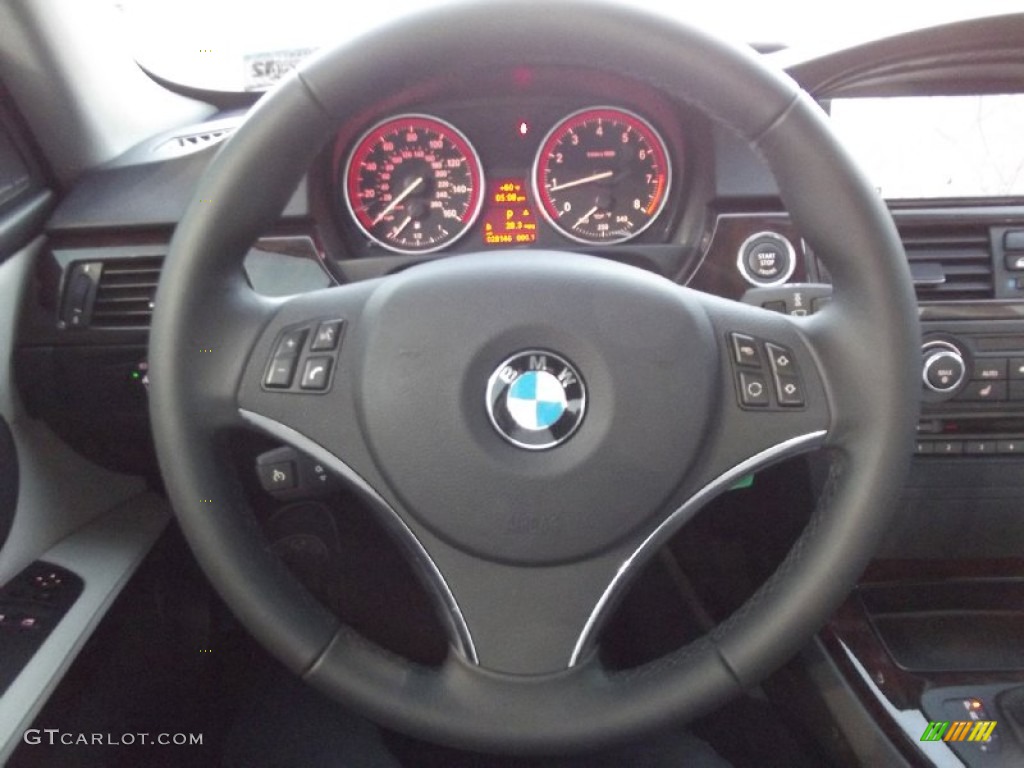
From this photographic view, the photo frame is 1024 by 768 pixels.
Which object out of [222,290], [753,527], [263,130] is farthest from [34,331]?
[753,527]

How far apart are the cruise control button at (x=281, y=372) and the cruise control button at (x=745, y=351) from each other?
41cm

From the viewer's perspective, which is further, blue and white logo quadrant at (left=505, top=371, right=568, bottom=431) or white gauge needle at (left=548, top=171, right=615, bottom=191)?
white gauge needle at (left=548, top=171, right=615, bottom=191)

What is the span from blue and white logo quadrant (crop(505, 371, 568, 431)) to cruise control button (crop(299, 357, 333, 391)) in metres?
0.17

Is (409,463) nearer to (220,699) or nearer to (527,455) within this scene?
(527,455)

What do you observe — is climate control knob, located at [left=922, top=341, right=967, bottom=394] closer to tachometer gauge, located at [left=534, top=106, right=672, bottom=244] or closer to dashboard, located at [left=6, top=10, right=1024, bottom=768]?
dashboard, located at [left=6, top=10, right=1024, bottom=768]

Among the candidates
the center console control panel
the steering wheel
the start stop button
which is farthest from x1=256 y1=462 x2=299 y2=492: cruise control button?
the center console control panel

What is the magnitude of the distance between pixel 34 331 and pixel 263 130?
2.43 ft

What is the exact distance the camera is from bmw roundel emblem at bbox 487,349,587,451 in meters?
0.92

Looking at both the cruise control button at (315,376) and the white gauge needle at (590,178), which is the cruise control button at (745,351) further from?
the white gauge needle at (590,178)

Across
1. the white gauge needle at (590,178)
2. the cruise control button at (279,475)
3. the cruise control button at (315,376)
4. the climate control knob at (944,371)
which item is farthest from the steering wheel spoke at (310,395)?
the climate control knob at (944,371)

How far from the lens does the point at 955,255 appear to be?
141 cm

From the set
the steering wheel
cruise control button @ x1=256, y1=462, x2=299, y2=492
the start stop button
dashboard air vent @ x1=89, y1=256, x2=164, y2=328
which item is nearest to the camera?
the steering wheel

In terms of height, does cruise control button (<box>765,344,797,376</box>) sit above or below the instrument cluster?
below

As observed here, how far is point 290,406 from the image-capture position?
3.15 feet
